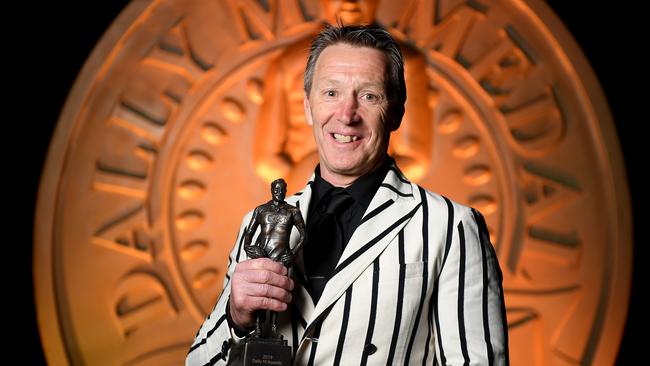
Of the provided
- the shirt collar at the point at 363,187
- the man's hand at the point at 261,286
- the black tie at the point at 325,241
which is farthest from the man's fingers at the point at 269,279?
the shirt collar at the point at 363,187

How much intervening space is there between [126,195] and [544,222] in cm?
139

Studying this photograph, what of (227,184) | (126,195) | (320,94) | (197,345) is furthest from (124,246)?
(320,94)

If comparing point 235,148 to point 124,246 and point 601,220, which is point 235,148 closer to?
point 124,246

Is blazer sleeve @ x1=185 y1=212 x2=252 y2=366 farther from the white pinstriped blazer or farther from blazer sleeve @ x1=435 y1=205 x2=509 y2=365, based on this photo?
blazer sleeve @ x1=435 y1=205 x2=509 y2=365

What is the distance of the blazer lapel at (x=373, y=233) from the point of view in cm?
116

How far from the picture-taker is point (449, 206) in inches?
47.7

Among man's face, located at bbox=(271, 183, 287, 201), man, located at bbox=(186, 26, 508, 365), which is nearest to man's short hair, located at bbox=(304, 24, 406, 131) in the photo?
man, located at bbox=(186, 26, 508, 365)

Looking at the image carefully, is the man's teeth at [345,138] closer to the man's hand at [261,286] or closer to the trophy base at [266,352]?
the man's hand at [261,286]

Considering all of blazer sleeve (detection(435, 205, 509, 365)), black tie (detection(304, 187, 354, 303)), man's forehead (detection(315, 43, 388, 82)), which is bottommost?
blazer sleeve (detection(435, 205, 509, 365))

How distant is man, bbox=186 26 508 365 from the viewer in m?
1.13

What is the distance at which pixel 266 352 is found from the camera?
1094 mm

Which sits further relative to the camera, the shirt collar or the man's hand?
the shirt collar

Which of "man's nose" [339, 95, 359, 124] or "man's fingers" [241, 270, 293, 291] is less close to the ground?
"man's nose" [339, 95, 359, 124]

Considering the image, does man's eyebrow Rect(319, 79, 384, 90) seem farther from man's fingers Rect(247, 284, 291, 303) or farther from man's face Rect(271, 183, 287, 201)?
man's fingers Rect(247, 284, 291, 303)
